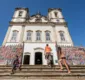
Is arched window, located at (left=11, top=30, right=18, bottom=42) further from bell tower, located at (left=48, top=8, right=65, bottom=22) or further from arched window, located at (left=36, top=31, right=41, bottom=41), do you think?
bell tower, located at (left=48, top=8, right=65, bottom=22)

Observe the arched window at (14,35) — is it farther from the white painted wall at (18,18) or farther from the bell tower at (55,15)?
the bell tower at (55,15)

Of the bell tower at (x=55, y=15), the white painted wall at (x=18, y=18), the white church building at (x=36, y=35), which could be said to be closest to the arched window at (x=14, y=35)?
the white church building at (x=36, y=35)

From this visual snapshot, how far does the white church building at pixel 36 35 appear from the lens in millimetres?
17609

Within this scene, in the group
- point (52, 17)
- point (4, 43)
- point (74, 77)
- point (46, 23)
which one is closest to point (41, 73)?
point (74, 77)

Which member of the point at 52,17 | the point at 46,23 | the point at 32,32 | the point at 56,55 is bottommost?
the point at 56,55

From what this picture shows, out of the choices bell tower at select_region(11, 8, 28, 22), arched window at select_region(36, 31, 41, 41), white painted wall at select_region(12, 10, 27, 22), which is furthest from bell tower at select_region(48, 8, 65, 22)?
white painted wall at select_region(12, 10, 27, 22)

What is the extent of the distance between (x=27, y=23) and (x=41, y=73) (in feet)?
47.8

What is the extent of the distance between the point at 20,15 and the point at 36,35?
7493mm

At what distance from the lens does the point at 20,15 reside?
25.2 metres

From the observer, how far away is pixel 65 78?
8.52 metres

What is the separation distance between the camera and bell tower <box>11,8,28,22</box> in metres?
23.6

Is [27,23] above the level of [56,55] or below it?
above

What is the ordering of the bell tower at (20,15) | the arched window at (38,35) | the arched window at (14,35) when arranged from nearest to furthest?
the arched window at (14,35) < the arched window at (38,35) < the bell tower at (20,15)

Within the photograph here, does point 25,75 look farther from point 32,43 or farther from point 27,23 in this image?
point 27,23
